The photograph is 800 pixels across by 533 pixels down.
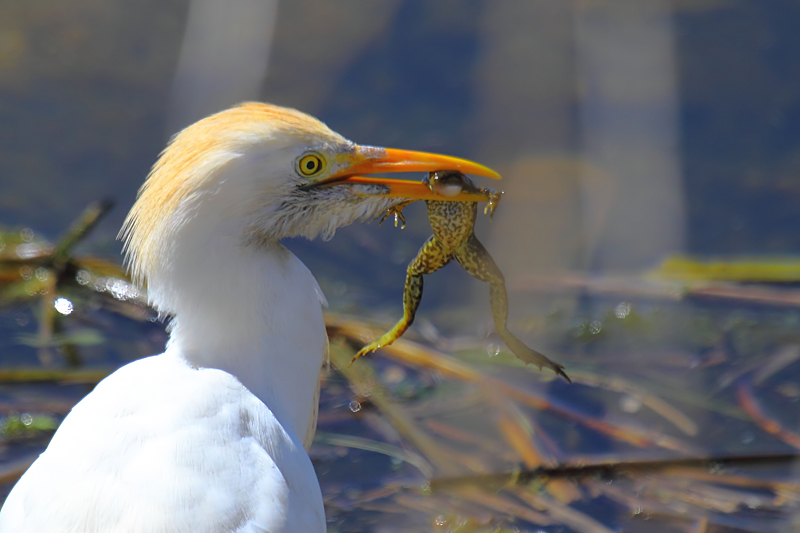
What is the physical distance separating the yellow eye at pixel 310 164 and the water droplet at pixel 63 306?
2.59 meters

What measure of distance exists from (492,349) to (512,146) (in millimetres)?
1580

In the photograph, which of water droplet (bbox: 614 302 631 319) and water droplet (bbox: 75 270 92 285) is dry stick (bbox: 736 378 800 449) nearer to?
water droplet (bbox: 614 302 631 319)

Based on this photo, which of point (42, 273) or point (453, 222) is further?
point (42, 273)

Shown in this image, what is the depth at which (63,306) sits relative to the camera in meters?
4.24

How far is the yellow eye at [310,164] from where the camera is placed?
2.06 metres

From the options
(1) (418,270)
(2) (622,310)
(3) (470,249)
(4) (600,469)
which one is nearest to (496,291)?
(3) (470,249)

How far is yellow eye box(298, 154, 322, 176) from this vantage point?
206 centimetres

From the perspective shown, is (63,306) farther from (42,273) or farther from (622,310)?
(622,310)

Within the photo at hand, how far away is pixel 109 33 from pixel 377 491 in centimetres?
391

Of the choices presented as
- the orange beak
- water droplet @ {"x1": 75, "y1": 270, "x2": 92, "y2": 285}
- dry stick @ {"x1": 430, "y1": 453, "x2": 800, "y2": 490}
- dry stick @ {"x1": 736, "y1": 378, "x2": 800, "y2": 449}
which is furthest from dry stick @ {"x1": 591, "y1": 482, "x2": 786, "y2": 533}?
water droplet @ {"x1": 75, "y1": 270, "x2": 92, "y2": 285}

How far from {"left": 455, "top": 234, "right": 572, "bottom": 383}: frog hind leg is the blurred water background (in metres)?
1.34

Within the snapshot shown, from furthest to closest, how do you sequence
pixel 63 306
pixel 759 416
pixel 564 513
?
1. pixel 63 306
2. pixel 759 416
3. pixel 564 513

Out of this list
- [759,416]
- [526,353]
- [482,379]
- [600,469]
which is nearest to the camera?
[526,353]

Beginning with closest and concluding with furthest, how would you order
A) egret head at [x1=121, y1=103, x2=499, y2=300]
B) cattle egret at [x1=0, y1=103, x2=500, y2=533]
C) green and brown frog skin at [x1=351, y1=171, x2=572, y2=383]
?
cattle egret at [x1=0, y1=103, x2=500, y2=533] → egret head at [x1=121, y1=103, x2=499, y2=300] → green and brown frog skin at [x1=351, y1=171, x2=572, y2=383]
